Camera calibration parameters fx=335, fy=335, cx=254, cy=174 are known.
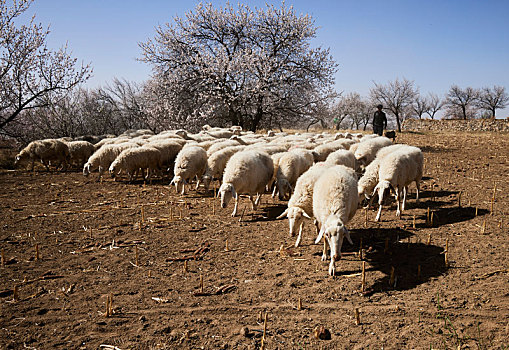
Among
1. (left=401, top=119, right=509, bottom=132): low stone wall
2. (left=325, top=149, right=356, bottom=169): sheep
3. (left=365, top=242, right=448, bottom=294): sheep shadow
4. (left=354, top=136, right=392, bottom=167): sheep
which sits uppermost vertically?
(left=401, top=119, right=509, bottom=132): low stone wall

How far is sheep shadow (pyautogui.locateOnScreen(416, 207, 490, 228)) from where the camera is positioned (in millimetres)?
6696

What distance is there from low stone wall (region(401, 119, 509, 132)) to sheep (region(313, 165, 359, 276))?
34610 mm

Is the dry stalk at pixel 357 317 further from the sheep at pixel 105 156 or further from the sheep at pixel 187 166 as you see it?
the sheep at pixel 105 156

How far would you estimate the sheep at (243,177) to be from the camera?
771 centimetres

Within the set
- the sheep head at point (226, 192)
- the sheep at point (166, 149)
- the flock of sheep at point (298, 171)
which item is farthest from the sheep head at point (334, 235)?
the sheep at point (166, 149)

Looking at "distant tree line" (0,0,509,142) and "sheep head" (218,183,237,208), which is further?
"distant tree line" (0,0,509,142)

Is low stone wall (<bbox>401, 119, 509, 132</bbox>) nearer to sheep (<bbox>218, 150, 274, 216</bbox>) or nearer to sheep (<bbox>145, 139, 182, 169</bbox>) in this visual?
sheep (<bbox>145, 139, 182, 169</bbox>)

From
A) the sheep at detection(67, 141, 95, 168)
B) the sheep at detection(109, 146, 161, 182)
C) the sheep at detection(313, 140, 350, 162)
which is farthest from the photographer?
the sheep at detection(67, 141, 95, 168)

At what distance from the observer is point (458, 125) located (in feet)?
113

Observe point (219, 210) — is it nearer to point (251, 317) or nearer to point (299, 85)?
point (251, 317)

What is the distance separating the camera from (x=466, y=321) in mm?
3484

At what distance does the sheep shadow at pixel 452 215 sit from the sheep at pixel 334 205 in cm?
223

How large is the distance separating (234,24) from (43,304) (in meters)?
24.4

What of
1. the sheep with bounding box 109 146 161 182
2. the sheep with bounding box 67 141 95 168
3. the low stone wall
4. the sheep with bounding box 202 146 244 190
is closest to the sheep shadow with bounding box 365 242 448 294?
the sheep with bounding box 202 146 244 190
